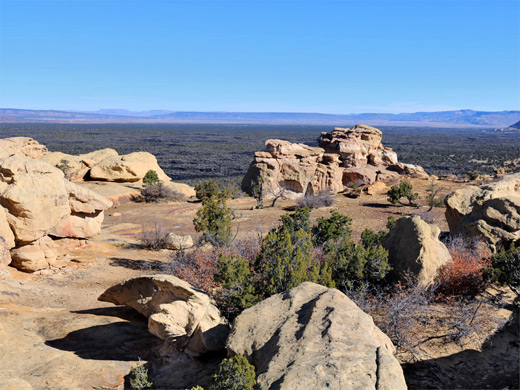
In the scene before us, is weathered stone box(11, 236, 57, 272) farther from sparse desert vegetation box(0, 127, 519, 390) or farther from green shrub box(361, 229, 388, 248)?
green shrub box(361, 229, 388, 248)

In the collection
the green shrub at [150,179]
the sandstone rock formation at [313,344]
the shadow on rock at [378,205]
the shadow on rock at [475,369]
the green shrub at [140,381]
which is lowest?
the shadow on rock at [378,205]

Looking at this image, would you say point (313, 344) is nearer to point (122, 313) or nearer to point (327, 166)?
point (122, 313)

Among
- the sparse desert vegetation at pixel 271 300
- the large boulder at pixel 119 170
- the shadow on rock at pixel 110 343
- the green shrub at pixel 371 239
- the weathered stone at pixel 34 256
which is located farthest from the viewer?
the large boulder at pixel 119 170

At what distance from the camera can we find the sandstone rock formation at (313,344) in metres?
4.33

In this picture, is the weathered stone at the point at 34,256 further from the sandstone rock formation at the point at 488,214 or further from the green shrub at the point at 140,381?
the sandstone rock formation at the point at 488,214

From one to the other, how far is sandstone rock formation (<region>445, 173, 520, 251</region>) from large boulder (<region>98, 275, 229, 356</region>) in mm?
6811

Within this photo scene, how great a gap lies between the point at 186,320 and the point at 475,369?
13.9ft

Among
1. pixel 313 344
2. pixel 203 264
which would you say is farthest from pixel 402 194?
pixel 313 344

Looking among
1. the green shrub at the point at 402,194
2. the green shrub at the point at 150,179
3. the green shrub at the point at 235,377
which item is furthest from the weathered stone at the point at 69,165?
the green shrub at the point at 235,377

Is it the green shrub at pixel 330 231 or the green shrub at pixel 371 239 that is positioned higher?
the green shrub at pixel 371 239

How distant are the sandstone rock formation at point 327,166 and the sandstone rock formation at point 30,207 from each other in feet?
42.4

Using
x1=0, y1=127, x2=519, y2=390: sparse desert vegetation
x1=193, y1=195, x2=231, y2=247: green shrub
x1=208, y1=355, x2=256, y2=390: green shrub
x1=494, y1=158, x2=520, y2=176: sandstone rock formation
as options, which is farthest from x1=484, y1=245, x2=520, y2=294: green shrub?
x1=494, y1=158, x2=520, y2=176: sandstone rock formation

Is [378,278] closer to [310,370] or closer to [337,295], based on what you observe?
[337,295]

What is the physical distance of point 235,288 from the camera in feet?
23.4
